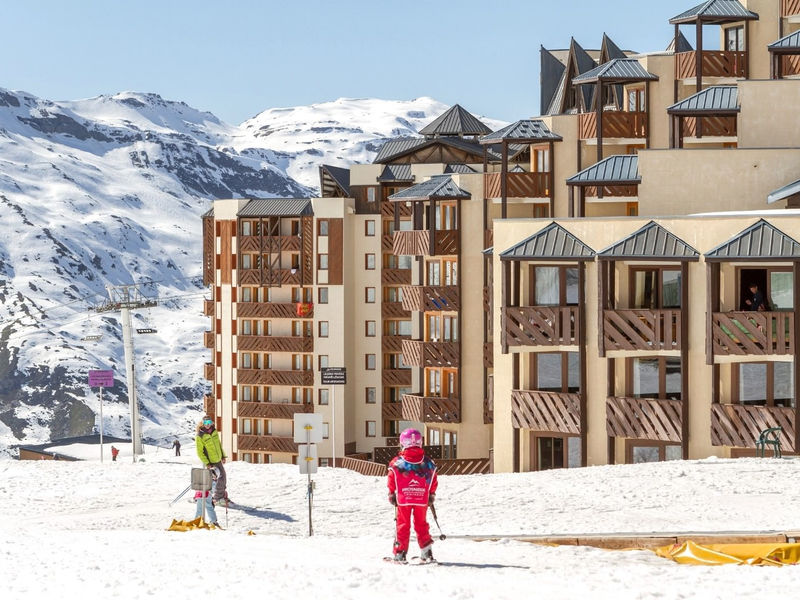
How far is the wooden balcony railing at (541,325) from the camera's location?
148 ft

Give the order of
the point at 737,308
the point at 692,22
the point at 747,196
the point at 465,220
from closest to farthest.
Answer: the point at 737,308
the point at 747,196
the point at 692,22
the point at 465,220

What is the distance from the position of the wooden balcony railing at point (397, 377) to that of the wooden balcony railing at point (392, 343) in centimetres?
126

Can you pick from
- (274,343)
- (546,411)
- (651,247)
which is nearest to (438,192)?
(546,411)

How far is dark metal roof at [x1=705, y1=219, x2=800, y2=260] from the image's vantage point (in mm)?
40594

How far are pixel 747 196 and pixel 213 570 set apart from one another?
103 ft

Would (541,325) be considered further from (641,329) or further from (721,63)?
(721,63)

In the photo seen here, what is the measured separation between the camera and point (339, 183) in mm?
101062

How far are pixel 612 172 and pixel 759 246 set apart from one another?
1102 cm

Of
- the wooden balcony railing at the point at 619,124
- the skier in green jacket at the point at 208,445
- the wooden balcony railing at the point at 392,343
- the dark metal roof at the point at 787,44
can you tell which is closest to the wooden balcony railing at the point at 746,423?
the skier in green jacket at the point at 208,445

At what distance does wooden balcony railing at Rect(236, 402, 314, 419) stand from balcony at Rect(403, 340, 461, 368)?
25.4 m

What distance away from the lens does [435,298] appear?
7019 cm

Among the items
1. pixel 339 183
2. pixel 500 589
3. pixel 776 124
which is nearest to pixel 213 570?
pixel 500 589

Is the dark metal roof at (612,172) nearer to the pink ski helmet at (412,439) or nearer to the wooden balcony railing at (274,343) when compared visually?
the pink ski helmet at (412,439)

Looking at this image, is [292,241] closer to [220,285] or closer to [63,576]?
[220,285]
